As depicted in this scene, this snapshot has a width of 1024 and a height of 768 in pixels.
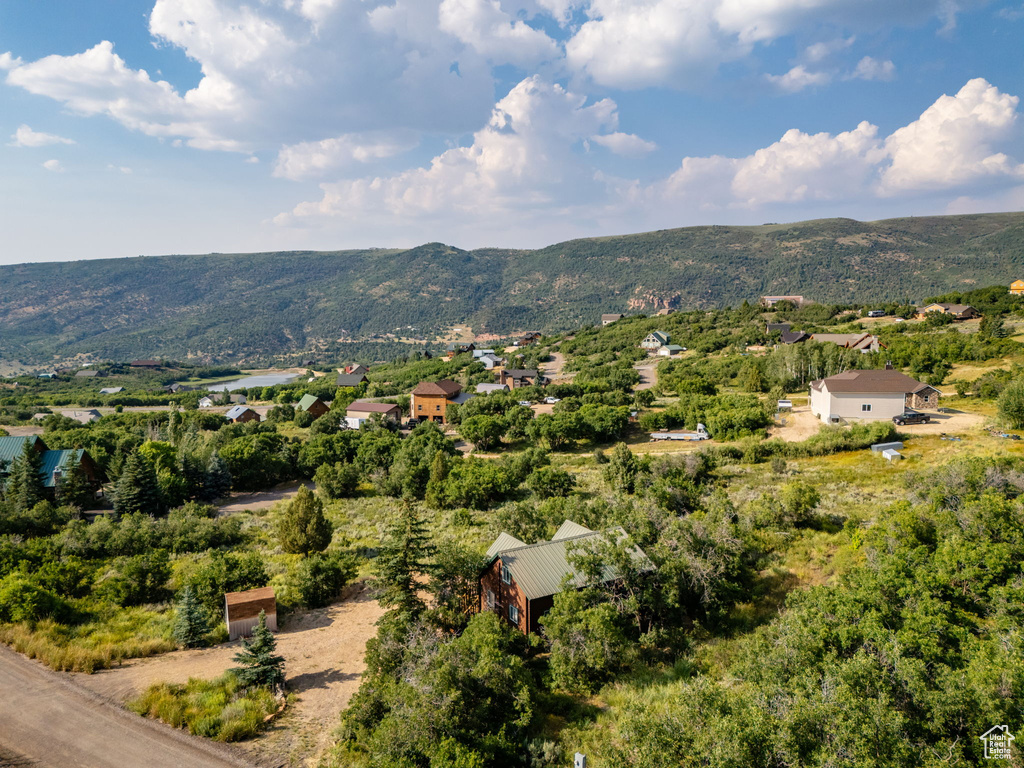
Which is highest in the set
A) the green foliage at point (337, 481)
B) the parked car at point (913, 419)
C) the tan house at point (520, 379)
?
the parked car at point (913, 419)

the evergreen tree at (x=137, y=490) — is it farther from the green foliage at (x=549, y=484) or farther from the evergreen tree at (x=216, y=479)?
the green foliage at (x=549, y=484)

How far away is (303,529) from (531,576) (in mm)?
14786

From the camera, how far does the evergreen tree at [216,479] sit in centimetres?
4059

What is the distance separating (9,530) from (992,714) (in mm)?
42495

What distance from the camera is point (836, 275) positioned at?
18625cm

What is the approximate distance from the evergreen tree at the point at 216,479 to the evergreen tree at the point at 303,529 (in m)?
17.0

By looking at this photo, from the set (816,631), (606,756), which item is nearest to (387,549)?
(606,756)

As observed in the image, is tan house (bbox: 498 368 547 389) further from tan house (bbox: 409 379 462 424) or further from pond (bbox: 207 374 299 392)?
pond (bbox: 207 374 299 392)

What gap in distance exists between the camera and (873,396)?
1502 inches

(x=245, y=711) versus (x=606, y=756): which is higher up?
(x=606, y=756)

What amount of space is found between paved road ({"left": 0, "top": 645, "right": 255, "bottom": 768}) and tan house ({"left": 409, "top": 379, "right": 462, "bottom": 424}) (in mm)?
48043

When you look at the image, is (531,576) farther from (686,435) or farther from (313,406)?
(313,406)

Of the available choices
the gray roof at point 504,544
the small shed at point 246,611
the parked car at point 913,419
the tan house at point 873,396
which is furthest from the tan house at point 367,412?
the parked car at point 913,419

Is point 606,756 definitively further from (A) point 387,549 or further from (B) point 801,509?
(B) point 801,509
